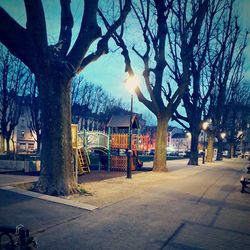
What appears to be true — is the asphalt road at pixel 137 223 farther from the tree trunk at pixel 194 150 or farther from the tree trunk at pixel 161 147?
the tree trunk at pixel 194 150

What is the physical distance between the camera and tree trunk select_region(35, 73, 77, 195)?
1048 centimetres

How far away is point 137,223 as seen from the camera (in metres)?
7.35

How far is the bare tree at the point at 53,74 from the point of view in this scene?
992 cm

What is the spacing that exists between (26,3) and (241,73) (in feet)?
142

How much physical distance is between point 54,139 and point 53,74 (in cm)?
240

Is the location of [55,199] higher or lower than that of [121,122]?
lower

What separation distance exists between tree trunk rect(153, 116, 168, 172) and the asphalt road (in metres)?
10.5

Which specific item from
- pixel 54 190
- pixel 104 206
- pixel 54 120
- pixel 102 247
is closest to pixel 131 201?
pixel 104 206

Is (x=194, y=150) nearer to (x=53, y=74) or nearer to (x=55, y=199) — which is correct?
(x=53, y=74)

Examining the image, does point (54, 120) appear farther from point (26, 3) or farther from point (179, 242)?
point (179, 242)

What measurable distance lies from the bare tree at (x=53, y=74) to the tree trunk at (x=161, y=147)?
1128 centimetres

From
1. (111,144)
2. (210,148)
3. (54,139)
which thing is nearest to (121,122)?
(111,144)

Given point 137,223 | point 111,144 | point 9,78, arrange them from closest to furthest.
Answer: point 137,223 → point 111,144 → point 9,78

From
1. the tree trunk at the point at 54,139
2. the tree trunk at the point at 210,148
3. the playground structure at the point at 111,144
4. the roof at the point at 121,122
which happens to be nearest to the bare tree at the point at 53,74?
the tree trunk at the point at 54,139
